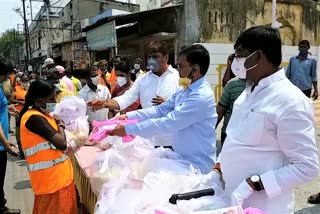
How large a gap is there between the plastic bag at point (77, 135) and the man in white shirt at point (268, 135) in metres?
1.67

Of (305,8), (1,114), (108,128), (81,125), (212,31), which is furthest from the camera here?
(305,8)

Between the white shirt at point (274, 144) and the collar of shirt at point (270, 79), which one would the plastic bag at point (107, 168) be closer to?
the white shirt at point (274, 144)

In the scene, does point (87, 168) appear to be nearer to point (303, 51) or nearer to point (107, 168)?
point (107, 168)

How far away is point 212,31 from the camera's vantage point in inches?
379

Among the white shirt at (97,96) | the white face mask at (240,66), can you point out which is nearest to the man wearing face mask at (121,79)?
the white shirt at (97,96)

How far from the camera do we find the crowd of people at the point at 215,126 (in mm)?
1451

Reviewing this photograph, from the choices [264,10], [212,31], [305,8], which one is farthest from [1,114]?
[305,8]

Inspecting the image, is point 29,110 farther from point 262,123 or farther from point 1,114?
point 262,123

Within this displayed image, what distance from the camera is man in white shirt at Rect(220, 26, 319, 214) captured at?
1428 millimetres

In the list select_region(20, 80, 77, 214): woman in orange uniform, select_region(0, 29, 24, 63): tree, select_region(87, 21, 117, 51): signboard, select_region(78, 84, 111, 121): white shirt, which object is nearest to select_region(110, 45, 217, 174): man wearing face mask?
select_region(20, 80, 77, 214): woman in orange uniform

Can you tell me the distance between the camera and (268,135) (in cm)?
149

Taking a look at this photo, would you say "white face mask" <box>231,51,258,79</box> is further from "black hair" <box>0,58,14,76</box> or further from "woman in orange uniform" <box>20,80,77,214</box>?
"black hair" <box>0,58,14,76</box>

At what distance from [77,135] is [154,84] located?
956mm

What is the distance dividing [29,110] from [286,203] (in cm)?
197
